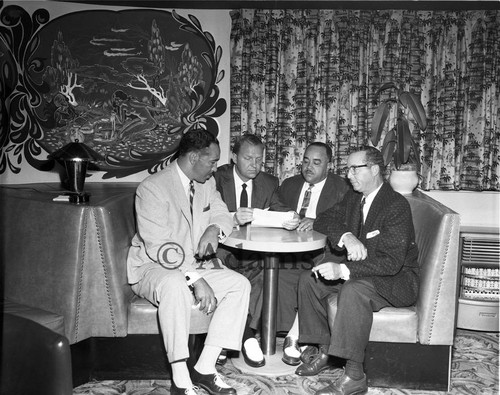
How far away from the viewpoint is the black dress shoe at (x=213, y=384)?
3.19 meters

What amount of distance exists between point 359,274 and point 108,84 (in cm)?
313

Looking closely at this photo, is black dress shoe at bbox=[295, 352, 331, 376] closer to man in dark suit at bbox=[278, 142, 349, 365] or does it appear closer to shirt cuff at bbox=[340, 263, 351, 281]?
man in dark suit at bbox=[278, 142, 349, 365]

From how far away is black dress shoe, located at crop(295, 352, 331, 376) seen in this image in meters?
3.52

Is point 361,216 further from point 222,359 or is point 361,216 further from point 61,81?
point 61,81

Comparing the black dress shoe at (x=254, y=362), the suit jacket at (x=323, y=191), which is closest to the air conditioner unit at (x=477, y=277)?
the suit jacket at (x=323, y=191)

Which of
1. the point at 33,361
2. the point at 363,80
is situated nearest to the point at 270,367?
the point at 33,361

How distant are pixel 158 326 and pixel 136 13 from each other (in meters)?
3.14

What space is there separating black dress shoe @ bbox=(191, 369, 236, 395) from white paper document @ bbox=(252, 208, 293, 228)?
1026mm

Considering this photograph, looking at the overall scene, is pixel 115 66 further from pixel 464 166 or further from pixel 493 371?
pixel 493 371

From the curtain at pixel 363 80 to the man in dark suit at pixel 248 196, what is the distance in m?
0.79

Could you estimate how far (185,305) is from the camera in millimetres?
3164

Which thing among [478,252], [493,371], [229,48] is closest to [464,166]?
[478,252]

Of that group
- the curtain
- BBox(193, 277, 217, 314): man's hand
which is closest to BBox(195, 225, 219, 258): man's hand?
BBox(193, 277, 217, 314): man's hand

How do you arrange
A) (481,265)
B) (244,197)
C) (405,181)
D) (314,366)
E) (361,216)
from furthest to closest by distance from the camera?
(481,265), (244,197), (405,181), (361,216), (314,366)
